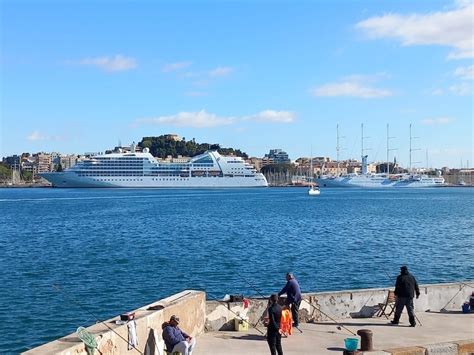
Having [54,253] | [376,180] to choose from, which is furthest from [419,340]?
[376,180]

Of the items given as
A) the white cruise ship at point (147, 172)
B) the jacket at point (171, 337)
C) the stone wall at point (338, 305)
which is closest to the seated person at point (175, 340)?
the jacket at point (171, 337)

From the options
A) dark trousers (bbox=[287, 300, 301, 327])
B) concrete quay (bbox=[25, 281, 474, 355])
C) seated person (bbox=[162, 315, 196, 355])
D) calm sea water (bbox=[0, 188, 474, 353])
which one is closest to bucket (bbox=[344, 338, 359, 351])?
concrete quay (bbox=[25, 281, 474, 355])

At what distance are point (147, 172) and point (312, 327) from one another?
147 meters

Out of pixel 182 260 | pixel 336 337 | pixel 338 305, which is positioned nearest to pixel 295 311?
pixel 336 337

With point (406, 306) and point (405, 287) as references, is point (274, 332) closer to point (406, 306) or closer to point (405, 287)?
point (406, 306)

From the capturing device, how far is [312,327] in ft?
36.2

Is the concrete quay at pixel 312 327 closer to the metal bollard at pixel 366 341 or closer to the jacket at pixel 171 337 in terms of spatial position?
the metal bollard at pixel 366 341

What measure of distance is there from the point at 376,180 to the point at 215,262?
170943 mm

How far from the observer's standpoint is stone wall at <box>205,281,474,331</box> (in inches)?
426

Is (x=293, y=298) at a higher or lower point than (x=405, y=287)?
lower

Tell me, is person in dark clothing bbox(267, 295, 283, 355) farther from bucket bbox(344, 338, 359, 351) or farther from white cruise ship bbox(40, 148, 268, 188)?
white cruise ship bbox(40, 148, 268, 188)

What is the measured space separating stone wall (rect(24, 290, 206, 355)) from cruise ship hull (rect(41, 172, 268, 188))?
147 m

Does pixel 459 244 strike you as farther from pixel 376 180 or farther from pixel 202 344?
pixel 376 180

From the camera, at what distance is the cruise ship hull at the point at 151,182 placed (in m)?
156
